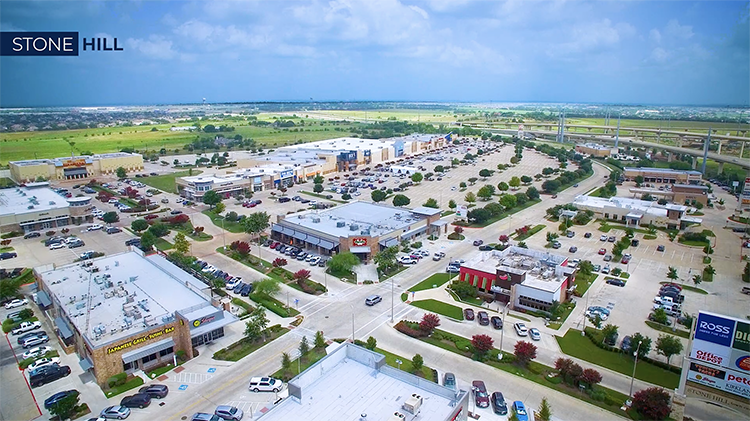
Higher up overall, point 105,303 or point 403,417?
point 403,417

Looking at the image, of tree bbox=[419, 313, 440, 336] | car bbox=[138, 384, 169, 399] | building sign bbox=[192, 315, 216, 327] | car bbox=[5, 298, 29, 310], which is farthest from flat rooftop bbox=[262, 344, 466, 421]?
car bbox=[5, 298, 29, 310]

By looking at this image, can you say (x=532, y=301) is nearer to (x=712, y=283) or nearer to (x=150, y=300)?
(x=712, y=283)

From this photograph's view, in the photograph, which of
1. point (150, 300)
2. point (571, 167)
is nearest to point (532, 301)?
point (150, 300)

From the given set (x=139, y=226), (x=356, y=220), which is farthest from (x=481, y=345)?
(x=139, y=226)

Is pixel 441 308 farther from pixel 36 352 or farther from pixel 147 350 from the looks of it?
pixel 36 352

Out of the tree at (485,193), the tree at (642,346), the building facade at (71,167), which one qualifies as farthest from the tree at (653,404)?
the building facade at (71,167)

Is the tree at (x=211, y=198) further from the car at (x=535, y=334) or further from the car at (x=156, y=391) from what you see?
the car at (x=535, y=334)
